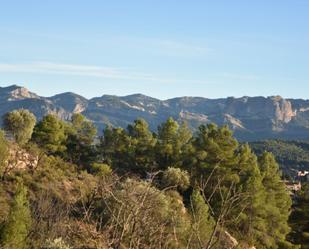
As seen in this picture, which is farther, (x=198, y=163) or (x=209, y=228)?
(x=198, y=163)

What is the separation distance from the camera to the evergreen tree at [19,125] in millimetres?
43359

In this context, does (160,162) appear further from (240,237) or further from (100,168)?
(240,237)

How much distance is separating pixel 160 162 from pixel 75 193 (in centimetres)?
1154

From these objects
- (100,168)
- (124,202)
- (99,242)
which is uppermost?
(124,202)

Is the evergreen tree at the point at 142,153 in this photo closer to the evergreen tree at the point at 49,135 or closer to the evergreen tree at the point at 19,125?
the evergreen tree at the point at 49,135

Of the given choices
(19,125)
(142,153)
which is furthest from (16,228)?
(142,153)

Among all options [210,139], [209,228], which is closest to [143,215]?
[209,228]

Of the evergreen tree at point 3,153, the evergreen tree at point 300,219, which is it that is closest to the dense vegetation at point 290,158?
the evergreen tree at point 300,219

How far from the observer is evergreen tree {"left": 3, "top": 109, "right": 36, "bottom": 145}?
43359 mm

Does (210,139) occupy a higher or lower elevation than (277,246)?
higher

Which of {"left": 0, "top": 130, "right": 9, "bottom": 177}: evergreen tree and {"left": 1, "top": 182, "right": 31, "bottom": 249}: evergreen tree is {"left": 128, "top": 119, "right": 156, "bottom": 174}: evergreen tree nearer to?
{"left": 0, "top": 130, "right": 9, "bottom": 177}: evergreen tree

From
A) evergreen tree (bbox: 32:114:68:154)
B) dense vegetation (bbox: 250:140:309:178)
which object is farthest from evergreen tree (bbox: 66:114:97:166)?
dense vegetation (bbox: 250:140:309:178)

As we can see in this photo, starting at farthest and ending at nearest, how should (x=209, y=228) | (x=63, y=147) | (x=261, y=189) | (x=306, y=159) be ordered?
(x=306, y=159), (x=63, y=147), (x=261, y=189), (x=209, y=228)

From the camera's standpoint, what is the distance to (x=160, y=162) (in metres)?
47.8
